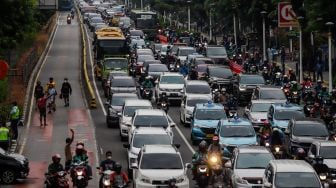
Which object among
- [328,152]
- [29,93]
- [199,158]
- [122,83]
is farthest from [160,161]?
[29,93]

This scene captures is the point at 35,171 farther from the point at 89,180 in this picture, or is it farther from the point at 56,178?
the point at 56,178

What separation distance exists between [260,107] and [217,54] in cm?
2938

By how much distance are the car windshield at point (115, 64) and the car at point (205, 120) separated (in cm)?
2246

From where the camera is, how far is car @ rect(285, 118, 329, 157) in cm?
4134

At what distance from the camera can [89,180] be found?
36812 millimetres

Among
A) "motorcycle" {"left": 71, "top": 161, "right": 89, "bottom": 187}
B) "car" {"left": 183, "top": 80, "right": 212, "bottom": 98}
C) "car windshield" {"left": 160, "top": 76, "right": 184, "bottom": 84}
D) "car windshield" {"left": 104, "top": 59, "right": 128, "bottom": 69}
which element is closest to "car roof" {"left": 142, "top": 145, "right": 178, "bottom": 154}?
"motorcycle" {"left": 71, "top": 161, "right": 89, "bottom": 187}

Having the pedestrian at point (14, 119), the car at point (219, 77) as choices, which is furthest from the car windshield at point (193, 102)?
the car at point (219, 77)

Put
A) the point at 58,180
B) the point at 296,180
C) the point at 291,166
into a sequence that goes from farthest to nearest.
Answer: the point at 58,180
the point at 291,166
the point at 296,180

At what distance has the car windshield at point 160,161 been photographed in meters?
33.4

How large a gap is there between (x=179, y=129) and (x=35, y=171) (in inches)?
531

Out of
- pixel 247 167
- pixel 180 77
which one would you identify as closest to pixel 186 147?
pixel 247 167

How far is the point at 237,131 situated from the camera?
41.7m

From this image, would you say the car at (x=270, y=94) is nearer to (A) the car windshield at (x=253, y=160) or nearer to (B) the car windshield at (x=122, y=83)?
(B) the car windshield at (x=122, y=83)

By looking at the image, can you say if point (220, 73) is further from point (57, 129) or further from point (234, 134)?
point (234, 134)
